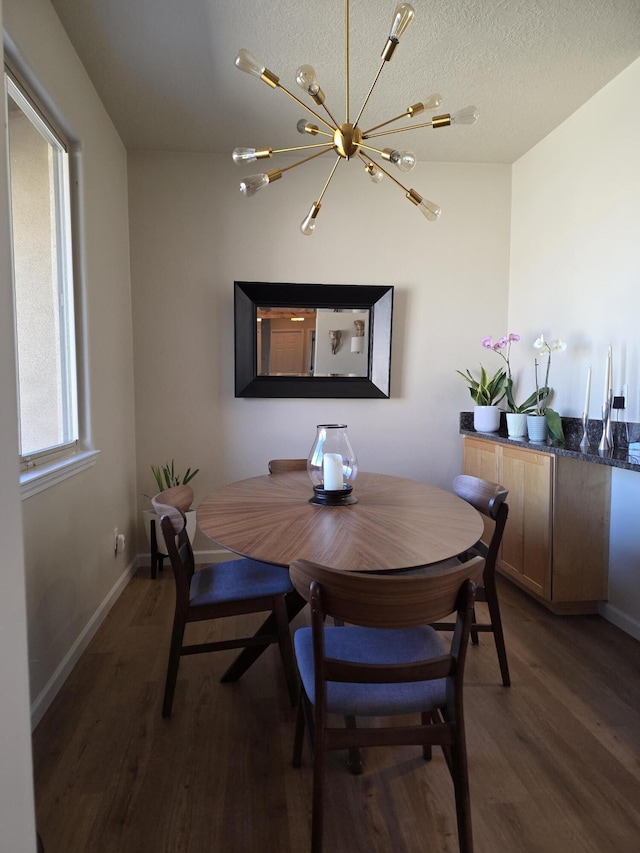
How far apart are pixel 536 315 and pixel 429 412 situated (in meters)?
0.94

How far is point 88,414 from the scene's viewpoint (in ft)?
7.52

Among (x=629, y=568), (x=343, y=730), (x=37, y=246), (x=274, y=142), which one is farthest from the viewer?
(x=274, y=142)

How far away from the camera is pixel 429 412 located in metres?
3.31

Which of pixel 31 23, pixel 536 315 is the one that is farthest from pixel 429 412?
pixel 31 23

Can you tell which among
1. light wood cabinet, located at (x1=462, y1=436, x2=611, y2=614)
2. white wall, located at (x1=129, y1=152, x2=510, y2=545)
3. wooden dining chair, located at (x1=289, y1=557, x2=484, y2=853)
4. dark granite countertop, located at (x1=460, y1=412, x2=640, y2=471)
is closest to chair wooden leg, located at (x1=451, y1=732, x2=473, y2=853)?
wooden dining chair, located at (x1=289, y1=557, x2=484, y2=853)

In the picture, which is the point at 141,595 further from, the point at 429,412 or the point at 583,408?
the point at 583,408

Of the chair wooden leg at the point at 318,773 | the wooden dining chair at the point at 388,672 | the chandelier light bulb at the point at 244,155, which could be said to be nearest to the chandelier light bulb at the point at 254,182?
the chandelier light bulb at the point at 244,155

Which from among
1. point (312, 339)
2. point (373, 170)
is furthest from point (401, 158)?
point (312, 339)

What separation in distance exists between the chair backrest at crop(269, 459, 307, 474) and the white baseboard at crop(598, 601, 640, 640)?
1766 millimetres

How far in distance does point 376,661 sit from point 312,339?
227cm

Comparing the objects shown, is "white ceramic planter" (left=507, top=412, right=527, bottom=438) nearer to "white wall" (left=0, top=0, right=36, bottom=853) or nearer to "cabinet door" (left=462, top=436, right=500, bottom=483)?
"cabinet door" (left=462, top=436, right=500, bottom=483)

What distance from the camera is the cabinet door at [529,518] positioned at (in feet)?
7.96

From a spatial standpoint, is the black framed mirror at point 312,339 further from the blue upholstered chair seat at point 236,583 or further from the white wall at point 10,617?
the white wall at point 10,617

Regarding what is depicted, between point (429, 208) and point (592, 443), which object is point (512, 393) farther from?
point (429, 208)
